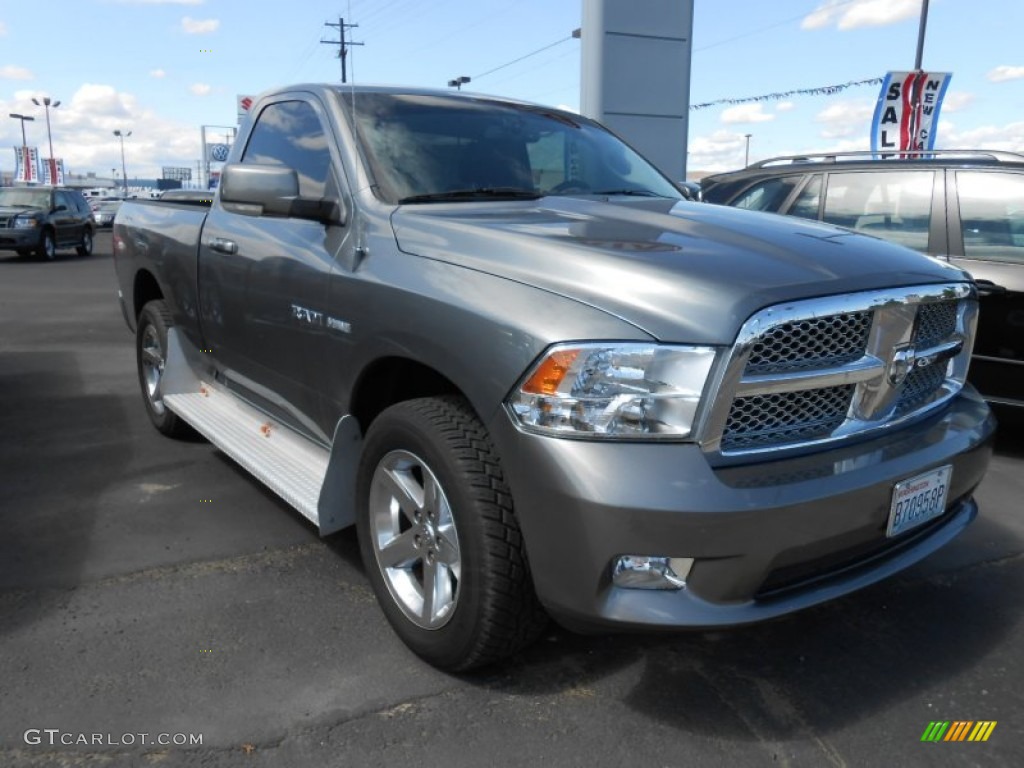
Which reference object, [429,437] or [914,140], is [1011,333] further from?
[914,140]

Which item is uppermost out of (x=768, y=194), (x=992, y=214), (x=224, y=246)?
(x=768, y=194)

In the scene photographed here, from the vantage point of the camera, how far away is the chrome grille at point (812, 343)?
221cm

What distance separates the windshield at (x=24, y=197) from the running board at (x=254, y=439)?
19151mm

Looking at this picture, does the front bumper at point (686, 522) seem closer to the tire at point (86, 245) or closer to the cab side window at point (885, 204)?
the cab side window at point (885, 204)

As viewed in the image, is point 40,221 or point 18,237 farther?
point 40,221

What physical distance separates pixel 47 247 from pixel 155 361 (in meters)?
18.4

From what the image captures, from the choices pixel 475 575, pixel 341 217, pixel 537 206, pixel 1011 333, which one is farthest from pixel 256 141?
pixel 1011 333

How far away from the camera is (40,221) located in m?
20.1

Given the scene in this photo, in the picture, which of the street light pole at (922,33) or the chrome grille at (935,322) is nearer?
the chrome grille at (935,322)

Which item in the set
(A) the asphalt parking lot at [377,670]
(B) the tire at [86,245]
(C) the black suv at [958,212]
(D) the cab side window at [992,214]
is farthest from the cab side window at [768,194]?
(B) the tire at [86,245]

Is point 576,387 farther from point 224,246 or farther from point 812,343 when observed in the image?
point 224,246

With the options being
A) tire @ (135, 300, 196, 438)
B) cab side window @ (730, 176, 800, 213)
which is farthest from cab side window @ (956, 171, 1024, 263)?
tire @ (135, 300, 196, 438)

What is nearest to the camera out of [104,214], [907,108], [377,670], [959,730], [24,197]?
[959,730]

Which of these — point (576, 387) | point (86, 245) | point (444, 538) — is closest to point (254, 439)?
point (444, 538)
